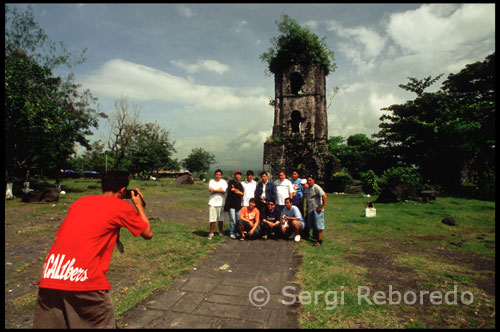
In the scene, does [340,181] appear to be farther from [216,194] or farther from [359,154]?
[359,154]

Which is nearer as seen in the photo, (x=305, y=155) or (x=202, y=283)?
(x=202, y=283)

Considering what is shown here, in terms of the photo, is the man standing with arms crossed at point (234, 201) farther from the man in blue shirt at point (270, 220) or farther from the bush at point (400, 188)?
the bush at point (400, 188)

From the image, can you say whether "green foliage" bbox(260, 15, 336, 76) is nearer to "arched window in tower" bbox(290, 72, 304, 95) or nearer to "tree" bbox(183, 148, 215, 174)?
"arched window in tower" bbox(290, 72, 304, 95)

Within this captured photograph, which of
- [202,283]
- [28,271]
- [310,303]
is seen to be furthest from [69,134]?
[310,303]

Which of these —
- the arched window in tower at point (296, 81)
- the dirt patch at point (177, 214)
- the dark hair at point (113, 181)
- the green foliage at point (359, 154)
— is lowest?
the dirt patch at point (177, 214)

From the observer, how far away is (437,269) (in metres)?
4.57

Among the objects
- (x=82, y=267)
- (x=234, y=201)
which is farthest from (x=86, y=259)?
(x=234, y=201)

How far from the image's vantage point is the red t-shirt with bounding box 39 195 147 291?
188 centimetres

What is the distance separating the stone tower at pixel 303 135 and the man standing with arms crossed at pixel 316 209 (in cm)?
1420

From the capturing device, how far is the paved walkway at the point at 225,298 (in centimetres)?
300

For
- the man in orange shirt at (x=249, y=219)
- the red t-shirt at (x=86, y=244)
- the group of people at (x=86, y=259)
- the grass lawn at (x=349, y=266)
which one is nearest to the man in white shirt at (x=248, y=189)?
the man in orange shirt at (x=249, y=219)

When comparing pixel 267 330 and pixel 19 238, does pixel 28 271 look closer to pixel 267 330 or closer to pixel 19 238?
pixel 19 238

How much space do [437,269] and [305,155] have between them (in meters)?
16.8

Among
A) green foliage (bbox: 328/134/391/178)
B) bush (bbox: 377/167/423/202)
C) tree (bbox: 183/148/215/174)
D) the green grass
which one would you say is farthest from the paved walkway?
tree (bbox: 183/148/215/174)
